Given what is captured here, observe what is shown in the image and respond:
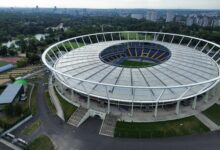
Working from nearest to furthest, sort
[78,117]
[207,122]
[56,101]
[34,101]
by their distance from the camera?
[207,122] < [78,117] < [56,101] < [34,101]

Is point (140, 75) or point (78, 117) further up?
point (140, 75)

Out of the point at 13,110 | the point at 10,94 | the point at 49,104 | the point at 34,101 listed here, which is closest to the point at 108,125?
the point at 49,104

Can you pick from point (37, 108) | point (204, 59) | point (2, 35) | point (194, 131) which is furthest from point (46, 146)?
point (2, 35)

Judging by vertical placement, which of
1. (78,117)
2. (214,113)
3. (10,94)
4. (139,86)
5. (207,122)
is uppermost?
(139,86)

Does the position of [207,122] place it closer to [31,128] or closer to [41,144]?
[41,144]

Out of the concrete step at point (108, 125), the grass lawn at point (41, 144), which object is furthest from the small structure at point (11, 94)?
the concrete step at point (108, 125)

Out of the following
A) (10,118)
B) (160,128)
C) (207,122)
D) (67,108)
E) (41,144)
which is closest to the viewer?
(41,144)
